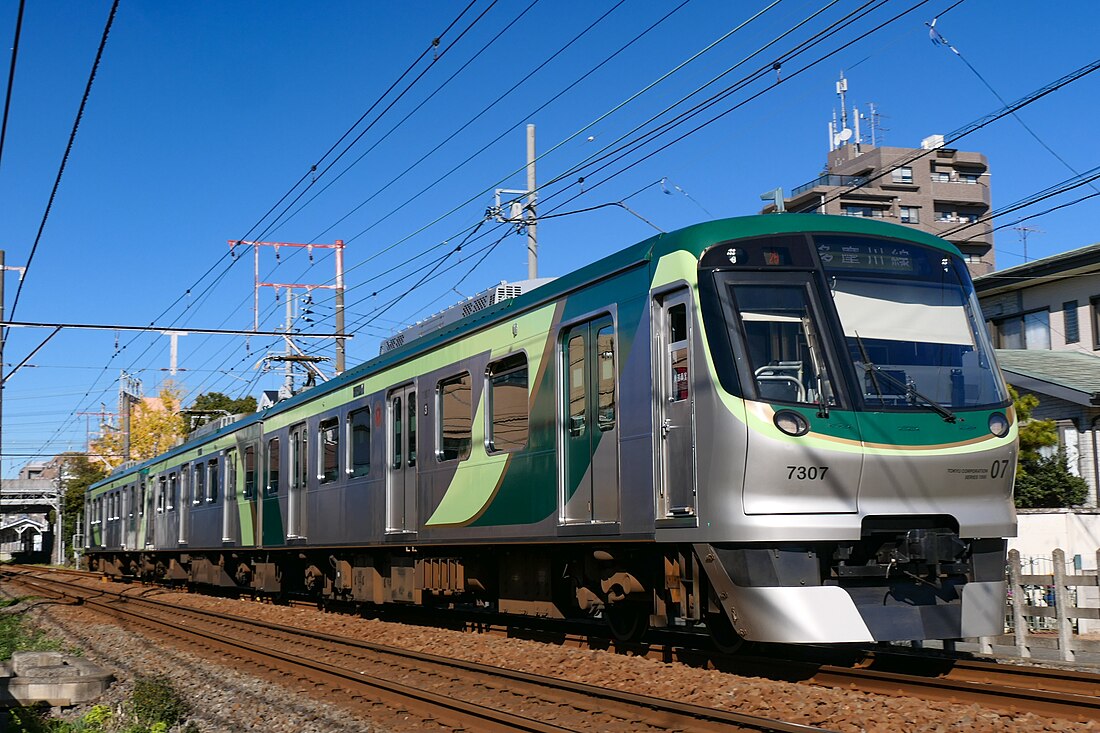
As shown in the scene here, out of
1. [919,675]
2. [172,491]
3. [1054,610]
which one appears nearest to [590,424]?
[919,675]

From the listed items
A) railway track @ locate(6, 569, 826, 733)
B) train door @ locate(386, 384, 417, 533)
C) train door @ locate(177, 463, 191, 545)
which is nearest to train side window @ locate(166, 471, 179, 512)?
train door @ locate(177, 463, 191, 545)

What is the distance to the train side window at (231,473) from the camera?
2220cm

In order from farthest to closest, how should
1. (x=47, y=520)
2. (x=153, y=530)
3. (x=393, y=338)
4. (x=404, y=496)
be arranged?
1. (x=47, y=520)
2. (x=153, y=530)
3. (x=393, y=338)
4. (x=404, y=496)

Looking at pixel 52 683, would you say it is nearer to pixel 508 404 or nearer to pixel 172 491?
pixel 508 404

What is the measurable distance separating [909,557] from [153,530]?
999 inches

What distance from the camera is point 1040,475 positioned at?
2162 cm

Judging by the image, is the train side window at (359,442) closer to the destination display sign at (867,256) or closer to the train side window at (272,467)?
the train side window at (272,467)

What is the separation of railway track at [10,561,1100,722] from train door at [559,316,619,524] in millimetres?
1418

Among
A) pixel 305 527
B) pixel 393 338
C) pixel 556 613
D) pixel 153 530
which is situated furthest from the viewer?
pixel 153 530

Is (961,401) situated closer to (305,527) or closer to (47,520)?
(305,527)

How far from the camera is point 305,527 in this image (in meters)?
17.9

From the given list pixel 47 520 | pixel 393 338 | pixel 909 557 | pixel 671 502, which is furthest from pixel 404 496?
pixel 47 520

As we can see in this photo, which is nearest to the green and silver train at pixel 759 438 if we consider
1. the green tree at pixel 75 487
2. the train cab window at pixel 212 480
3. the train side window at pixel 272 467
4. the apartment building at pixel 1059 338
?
the train side window at pixel 272 467

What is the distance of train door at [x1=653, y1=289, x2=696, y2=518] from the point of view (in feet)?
28.2
